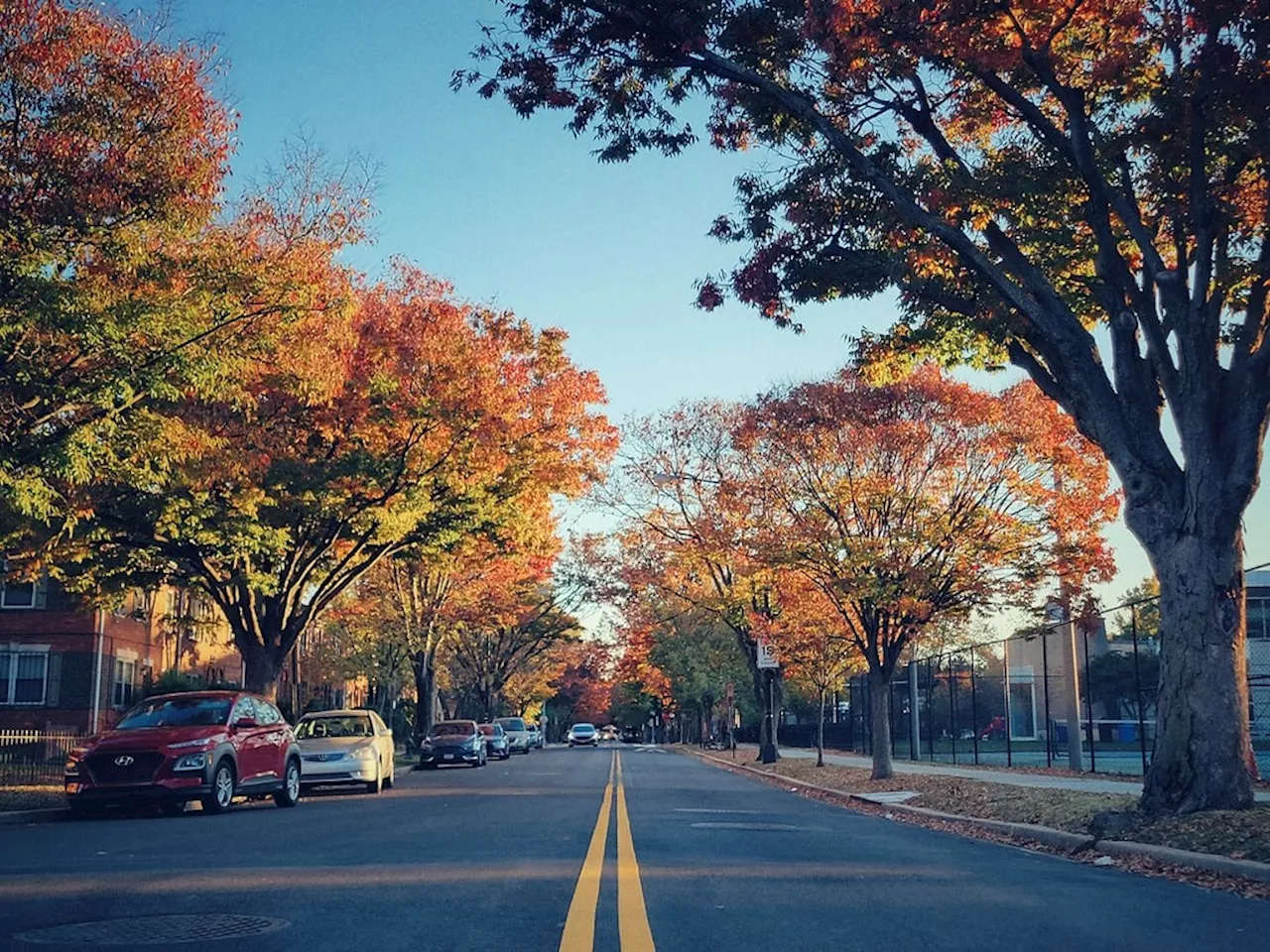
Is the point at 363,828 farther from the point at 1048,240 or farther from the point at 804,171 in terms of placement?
the point at 1048,240

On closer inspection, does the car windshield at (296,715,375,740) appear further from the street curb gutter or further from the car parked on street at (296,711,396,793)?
the street curb gutter

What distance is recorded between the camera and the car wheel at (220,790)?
17547mm

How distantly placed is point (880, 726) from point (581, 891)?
18.3 meters

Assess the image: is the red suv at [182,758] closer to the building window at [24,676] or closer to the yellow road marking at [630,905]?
the yellow road marking at [630,905]

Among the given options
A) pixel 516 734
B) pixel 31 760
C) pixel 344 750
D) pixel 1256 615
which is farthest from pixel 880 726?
pixel 516 734

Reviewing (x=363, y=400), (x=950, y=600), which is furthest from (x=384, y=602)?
(x=950, y=600)

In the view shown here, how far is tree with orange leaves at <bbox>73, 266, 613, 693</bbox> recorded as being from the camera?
76.8 feet

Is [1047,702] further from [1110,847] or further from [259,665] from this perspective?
[259,665]

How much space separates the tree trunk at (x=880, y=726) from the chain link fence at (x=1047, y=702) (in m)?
2.84

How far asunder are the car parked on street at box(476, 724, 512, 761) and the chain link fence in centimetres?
1308

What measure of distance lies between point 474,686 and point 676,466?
1522 inches

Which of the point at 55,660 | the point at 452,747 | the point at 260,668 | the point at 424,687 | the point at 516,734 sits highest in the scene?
the point at 55,660

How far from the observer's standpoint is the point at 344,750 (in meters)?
24.4

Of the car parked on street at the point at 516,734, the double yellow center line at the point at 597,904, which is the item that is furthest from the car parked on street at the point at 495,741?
the double yellow center line at the point at 597,904
